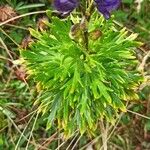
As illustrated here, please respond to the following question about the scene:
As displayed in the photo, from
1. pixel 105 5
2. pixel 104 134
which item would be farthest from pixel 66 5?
pixel 104 134

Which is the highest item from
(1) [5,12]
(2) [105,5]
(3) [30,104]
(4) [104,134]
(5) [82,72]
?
(1) [5,12]

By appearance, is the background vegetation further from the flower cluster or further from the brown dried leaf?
the flower cluster

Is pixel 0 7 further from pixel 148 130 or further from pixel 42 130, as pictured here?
pixel 148 130

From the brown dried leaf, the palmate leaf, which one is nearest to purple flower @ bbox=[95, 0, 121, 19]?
the palmate leaf

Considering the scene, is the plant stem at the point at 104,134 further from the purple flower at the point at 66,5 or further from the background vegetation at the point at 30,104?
the purple flower at the point at 66,5

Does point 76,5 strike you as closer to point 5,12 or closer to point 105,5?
point 105,5

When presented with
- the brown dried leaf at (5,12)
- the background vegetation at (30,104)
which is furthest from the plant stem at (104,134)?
the brown dried leaf at (5,12)

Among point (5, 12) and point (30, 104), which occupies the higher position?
point (5, 12)
